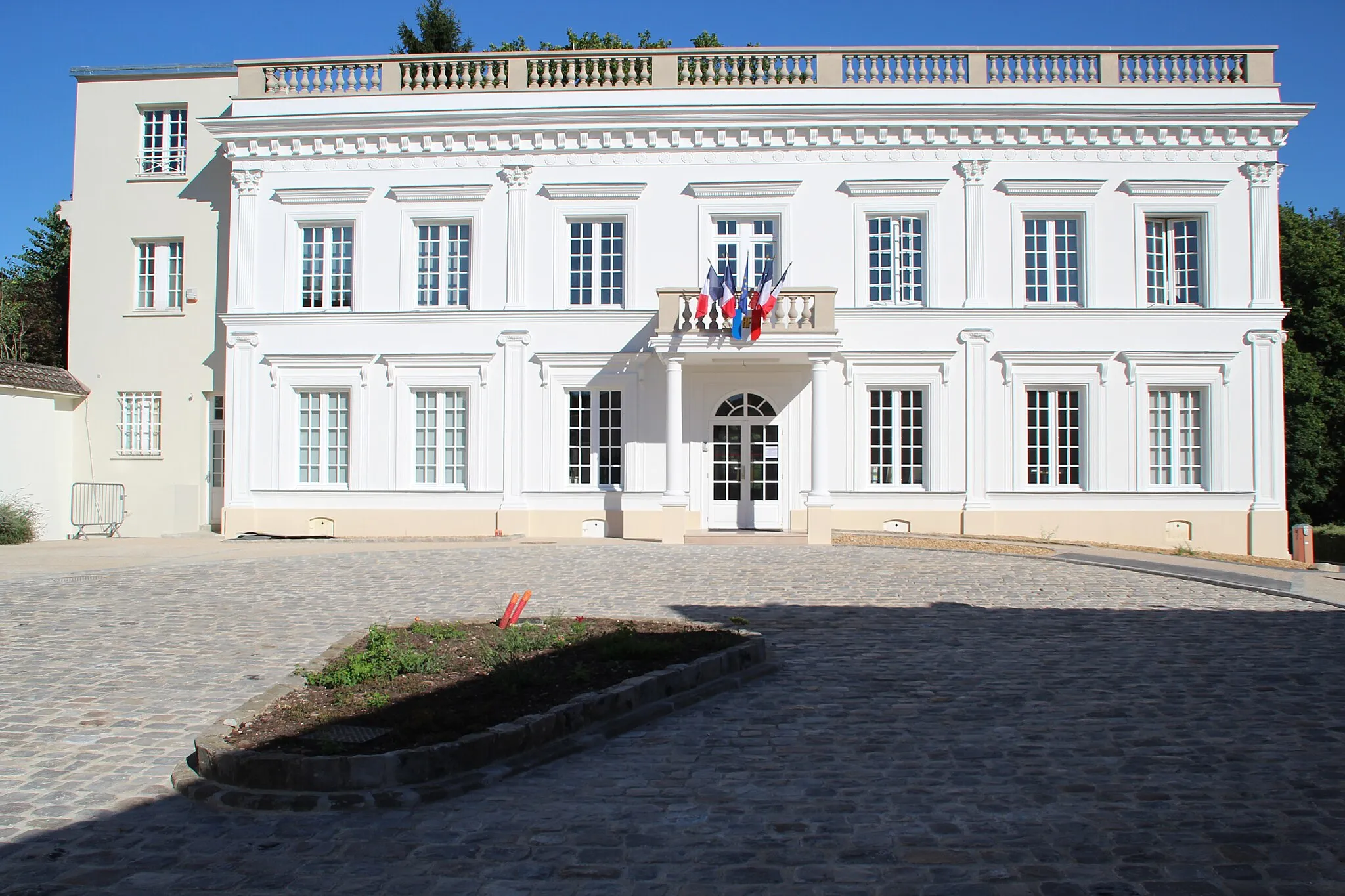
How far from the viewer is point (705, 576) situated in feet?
49.4

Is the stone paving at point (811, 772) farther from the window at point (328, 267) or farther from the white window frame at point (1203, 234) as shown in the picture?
the window at point (328, 267)

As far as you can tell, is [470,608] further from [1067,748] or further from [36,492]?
[36,492]

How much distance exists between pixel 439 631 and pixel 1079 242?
1897 cm

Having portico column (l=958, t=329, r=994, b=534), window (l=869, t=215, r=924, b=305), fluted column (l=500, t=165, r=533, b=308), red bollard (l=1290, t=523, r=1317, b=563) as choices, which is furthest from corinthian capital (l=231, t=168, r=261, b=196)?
red bollard (l=1290, t=523, r=1317, b=563)

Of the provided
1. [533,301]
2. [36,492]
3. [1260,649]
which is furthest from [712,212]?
[36,492]

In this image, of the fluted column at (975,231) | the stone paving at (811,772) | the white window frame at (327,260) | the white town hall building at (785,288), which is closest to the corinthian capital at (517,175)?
the white town hall building at (785,288)

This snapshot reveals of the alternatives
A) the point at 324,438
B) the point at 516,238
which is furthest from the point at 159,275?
the point at 516,238

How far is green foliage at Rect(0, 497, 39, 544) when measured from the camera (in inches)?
869

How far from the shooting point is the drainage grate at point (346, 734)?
589 centimetres

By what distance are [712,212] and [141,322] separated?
14.4m

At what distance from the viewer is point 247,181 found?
2392 centimetres

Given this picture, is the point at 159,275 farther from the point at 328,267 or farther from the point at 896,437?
the point at 896,437

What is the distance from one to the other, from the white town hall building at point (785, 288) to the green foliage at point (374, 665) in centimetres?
1384

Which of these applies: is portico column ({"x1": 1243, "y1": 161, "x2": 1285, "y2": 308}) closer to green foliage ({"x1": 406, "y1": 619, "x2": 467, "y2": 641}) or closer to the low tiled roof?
green foliage ({"x1": 406, "y1": 619, "x2": 467, "y2": 641})
